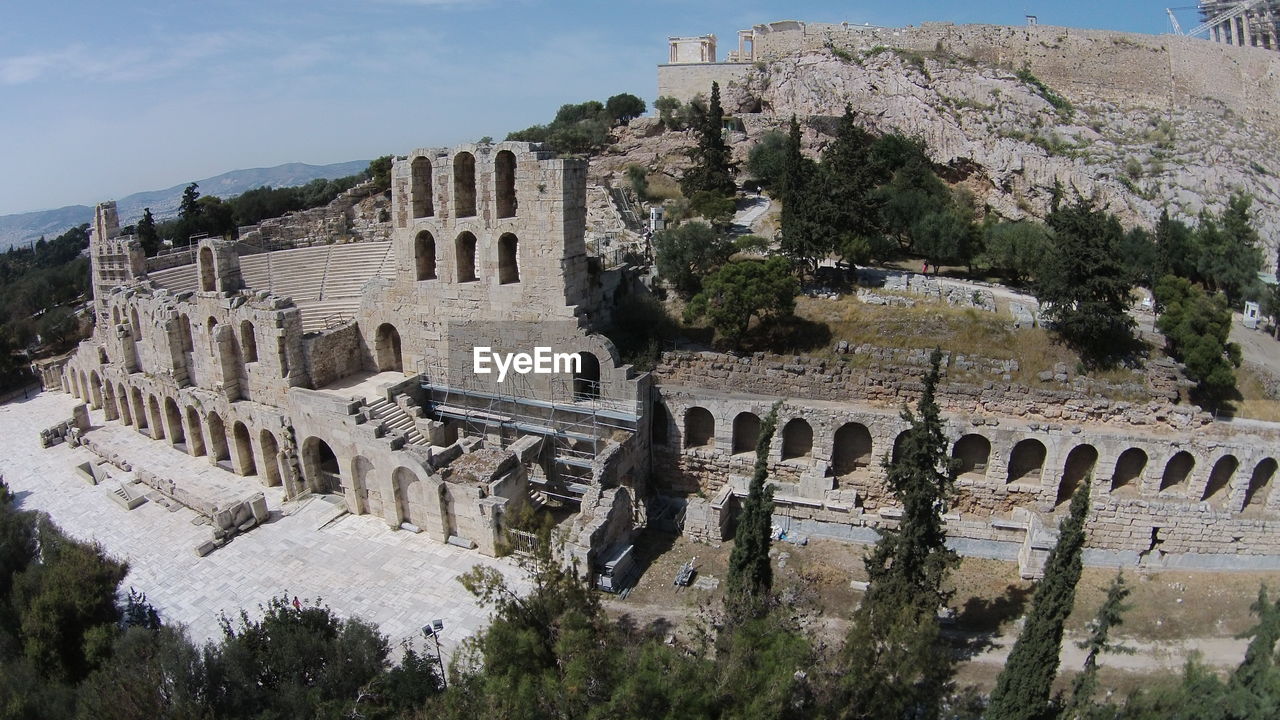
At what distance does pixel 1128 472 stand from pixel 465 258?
71.4 feet

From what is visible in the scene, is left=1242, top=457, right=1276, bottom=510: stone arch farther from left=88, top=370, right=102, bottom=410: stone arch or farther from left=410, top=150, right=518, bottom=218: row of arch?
left=88, top=370, right=102, bottom=410: stone arch

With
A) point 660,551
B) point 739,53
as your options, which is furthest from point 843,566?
point 739,53

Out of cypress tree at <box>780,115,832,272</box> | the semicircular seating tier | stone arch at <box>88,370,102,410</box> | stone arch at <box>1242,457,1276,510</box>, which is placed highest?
cypress tree at <box>780,115,832,272</box>

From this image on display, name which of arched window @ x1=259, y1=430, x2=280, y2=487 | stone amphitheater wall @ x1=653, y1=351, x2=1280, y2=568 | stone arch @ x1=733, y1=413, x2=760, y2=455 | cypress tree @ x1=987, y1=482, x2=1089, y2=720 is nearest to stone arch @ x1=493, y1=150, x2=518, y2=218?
stone amphitheater wall @ x1=653, y1=351, x2=1280, y2=568

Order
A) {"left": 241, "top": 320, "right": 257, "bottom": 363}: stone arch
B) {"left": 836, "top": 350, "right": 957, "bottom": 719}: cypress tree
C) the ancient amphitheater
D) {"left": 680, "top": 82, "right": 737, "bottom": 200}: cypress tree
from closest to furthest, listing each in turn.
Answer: {"left": 836, "top": 350, "right": 957, "bottom": 719}: cypress tree → the ancient amphitheater → {"left": 241, "top": 320, "right": 257, "bottom": 363}: stone arch → {"left": 680, "top": 82, "right": 737, "bottom": 200}: cypress tree

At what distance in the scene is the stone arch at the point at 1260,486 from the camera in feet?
66.5

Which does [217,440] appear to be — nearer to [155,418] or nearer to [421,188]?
[155,418]

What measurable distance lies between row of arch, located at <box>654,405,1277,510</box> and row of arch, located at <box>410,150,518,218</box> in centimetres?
850

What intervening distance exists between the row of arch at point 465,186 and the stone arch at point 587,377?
5110 mm

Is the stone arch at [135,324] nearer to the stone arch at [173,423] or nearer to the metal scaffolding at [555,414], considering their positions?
the stone arch at [173,423]

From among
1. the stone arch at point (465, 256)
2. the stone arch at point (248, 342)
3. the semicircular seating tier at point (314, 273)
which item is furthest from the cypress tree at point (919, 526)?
the semicircular seating tier at point (314, 273)

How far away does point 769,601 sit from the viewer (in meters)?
14.9

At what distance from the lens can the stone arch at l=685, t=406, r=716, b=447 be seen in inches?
926

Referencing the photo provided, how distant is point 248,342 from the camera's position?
2397 cm
